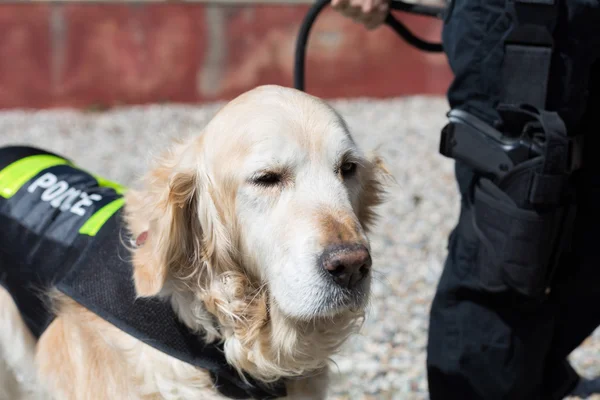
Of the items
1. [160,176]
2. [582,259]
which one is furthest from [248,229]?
[582,259]

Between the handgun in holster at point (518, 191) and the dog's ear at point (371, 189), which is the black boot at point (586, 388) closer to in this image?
the handgun in holster at point (518, 191)

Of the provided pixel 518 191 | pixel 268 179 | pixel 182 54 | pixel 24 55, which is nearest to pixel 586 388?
pixel 518 191

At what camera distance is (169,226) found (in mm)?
2316

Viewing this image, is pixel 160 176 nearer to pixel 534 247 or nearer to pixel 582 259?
pixel 534 247

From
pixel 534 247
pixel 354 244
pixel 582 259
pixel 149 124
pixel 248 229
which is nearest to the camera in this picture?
pixel 354 244

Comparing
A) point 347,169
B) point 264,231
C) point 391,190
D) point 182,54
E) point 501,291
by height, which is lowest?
point 182,54

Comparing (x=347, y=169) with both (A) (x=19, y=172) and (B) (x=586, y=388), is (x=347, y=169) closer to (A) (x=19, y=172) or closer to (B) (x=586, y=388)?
(A) (x=19, y=172)

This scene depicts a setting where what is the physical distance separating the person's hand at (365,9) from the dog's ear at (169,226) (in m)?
0.90

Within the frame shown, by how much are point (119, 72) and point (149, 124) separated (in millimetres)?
968

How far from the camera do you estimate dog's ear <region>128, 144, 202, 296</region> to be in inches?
91.0

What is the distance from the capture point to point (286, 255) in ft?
7.06

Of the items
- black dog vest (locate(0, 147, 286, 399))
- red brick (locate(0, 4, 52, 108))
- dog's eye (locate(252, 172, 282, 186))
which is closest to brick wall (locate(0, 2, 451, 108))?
red brick (locate(0, 4, 52, 108))

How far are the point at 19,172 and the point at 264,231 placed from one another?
1.17 m

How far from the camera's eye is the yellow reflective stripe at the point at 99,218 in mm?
2640
